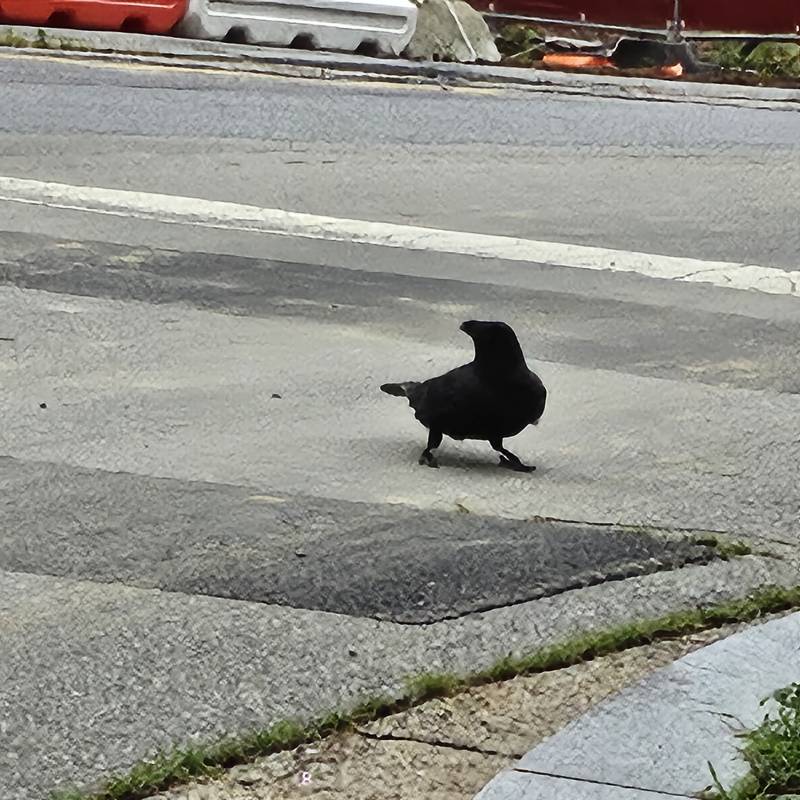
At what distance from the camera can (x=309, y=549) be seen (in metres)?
5.00

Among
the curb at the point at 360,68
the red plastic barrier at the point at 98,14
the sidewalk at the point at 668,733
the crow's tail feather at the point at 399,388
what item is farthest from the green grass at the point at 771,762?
the red plastic barrier at the point at 98,14

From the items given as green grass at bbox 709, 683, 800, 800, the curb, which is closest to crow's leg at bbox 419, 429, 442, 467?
green grass at bbox 709, 683, 800, 800

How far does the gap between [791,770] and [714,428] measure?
9.88 ft

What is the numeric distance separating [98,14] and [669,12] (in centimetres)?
552

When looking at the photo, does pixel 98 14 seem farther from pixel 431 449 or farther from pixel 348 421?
pixel 431 449

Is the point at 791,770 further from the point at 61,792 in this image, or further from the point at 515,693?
the point at 61,792

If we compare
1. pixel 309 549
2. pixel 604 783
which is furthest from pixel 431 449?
pixel 604 783

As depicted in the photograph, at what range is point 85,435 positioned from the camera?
6.07 meters

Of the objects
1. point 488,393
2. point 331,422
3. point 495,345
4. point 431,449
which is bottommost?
point 331,422

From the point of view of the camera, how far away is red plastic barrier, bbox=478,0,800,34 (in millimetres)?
16922

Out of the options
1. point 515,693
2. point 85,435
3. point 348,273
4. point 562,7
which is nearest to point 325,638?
point 515,693

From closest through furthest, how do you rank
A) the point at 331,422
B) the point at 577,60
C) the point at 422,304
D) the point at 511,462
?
the point at 511,462 < the point at 331,422 < the point at 422,304 < the point at 577,60

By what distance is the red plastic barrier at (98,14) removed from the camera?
1482cm

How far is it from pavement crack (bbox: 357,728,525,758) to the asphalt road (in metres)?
0.20
